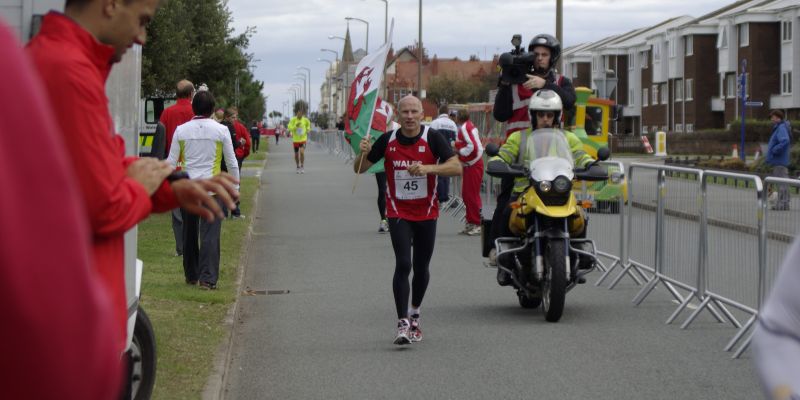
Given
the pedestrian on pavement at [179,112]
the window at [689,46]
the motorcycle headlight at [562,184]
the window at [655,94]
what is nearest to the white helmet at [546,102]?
the motorcycle headlight at [562,184]

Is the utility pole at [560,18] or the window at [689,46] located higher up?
the window at [689,46]

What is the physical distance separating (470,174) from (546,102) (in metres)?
9.42

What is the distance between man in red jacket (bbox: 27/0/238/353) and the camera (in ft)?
8.63

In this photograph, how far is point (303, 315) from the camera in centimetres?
1079

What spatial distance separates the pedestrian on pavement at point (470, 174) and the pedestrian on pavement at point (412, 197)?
958 centimetres

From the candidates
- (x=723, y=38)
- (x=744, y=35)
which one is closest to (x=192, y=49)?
(x=744, y=35)

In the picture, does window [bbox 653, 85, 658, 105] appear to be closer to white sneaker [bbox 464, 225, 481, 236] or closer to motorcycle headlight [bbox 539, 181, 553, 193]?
white sneaker [bbox 464, 225, 481, 236]

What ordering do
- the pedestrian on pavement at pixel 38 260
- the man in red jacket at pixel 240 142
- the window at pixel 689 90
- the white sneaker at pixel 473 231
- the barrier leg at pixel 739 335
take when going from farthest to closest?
the window at pixel 689 90 → the man in red jacket at pixel 240 142 → the white sneaker at pixel 473 231 → the barrier leg at pixel 739 335 → the pedestrian on pavement at pixel 38 260

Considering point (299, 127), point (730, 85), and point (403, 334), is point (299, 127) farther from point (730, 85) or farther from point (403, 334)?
point (730, 85)

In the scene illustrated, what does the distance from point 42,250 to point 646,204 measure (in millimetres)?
11266

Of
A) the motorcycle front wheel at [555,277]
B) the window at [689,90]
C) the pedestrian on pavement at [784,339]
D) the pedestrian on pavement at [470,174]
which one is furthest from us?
the window at [689,90]

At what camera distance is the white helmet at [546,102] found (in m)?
10.5

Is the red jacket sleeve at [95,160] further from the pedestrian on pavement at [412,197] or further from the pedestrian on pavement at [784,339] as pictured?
the pedestrian on pavement at [412,197]

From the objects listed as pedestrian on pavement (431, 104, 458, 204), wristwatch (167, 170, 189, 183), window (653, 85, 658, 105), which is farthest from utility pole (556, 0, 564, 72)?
window (653, 85, 658, 105)
